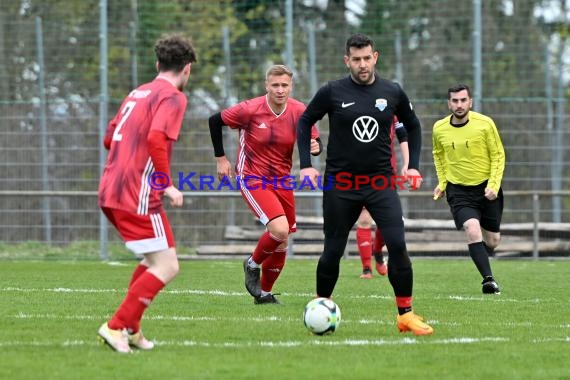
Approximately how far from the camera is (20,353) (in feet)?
22.1

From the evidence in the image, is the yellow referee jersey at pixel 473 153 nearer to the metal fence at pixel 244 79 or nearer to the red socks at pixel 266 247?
the red socks at pixel 266 247

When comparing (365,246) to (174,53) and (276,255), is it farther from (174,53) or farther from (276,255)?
(174,53)

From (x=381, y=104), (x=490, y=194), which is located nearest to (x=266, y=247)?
(x=381, y=104)

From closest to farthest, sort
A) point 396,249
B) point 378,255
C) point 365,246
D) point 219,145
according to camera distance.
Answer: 1. point 396,249
2. point 219,145
3. point 365,246
4. point 378,255

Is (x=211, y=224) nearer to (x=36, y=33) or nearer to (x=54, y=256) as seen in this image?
(x=54, y=256)

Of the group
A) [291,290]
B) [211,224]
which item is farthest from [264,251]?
[211,224]

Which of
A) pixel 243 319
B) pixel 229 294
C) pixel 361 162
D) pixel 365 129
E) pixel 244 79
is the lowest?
pixel 229 294

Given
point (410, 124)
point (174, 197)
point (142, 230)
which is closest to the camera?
point (174, 197)

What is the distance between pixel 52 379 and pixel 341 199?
2.94 metres

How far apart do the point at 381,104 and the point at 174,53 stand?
1785 mm

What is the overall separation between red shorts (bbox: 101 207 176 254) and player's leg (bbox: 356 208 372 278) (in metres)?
6.96

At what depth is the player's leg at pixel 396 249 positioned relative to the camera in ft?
26.0

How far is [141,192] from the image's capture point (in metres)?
6.85

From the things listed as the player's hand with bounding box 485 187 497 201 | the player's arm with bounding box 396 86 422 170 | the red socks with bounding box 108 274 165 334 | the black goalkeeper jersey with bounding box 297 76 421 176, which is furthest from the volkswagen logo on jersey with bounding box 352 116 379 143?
the player's hand with bounding box 485 187 497 201
